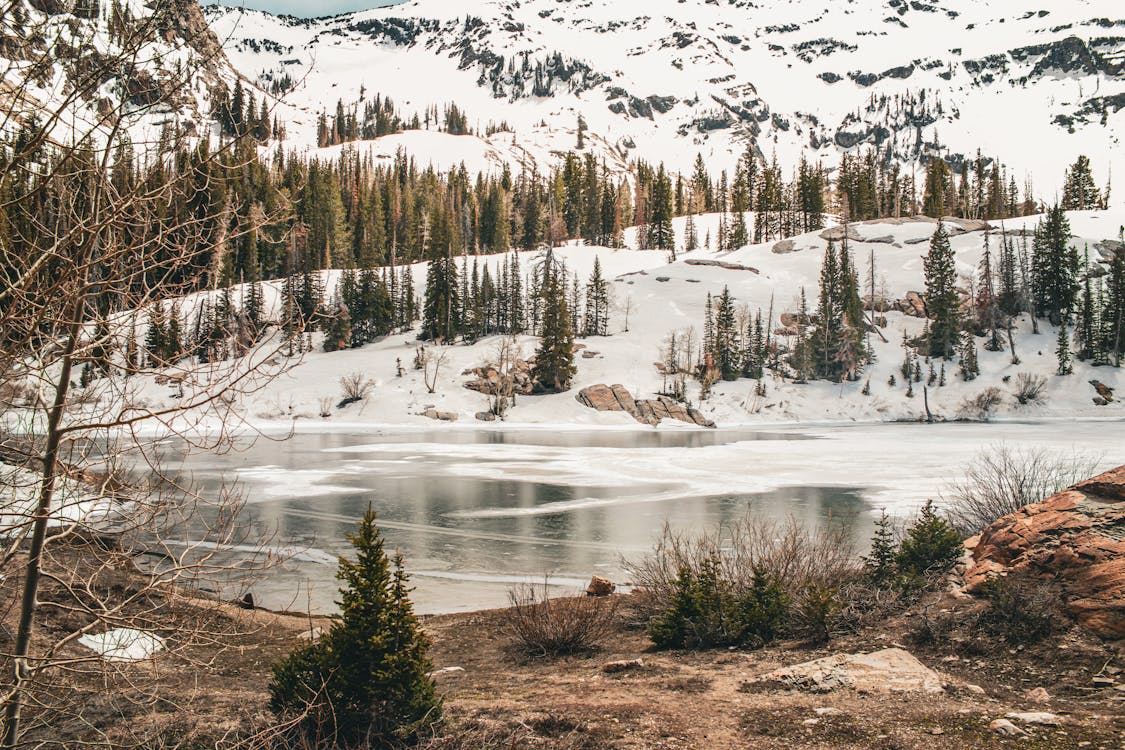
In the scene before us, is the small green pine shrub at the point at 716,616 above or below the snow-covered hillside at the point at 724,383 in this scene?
below

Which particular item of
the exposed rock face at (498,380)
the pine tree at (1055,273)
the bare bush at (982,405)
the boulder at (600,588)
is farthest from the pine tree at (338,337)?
the pine tree at (1055,273)

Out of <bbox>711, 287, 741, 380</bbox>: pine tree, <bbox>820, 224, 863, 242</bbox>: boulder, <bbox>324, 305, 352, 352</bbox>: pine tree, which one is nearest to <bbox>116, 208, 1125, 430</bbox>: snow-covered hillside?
<bbox>711, 287, 741, 380</bbox>: pine tree

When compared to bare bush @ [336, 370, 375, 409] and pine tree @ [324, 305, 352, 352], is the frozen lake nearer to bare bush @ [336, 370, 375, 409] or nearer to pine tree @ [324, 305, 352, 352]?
bare bush @ [336, 370, 375, 409]

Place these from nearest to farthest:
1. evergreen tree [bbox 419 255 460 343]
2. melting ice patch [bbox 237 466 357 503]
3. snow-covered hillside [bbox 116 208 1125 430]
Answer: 1. melting ice patch [bbox 237 466 357 503]
2. snow-covered hillside [bbox 116 208 1125 430]
3. evergreen tree [bbox 419 255 460 343]

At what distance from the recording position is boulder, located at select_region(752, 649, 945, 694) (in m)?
6.65

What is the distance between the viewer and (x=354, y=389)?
6284 cm

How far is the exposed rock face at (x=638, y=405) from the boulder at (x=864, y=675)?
2123 inches

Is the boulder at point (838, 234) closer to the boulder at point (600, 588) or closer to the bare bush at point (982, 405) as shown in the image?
the bare bush at point (982, 405)

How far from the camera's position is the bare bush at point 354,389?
6244cm

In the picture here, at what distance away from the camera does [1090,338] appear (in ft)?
209

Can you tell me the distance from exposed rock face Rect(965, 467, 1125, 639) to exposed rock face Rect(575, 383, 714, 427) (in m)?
52.2

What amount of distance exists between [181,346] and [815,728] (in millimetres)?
5840

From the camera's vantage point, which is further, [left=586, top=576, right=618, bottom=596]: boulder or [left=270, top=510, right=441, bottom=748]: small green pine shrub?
[left=586, top=576, right=618, bottom=596]: boulder

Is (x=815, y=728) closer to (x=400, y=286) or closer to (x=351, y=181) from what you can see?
(x=400, y=286)
